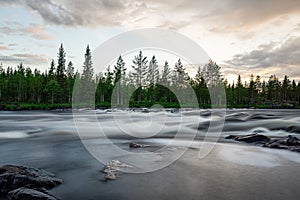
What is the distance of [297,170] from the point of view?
20.8 ft

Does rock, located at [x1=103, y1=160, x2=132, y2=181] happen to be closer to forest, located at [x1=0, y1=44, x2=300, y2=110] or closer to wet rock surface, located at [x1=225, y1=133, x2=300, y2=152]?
wet rock surface, located at [x1=225, y1=133, x2=300, y2=152]

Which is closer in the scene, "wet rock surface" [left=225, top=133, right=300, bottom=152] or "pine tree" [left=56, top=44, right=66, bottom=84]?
"wet rock surface" [left=225, top=133, right=300, bottom=152]

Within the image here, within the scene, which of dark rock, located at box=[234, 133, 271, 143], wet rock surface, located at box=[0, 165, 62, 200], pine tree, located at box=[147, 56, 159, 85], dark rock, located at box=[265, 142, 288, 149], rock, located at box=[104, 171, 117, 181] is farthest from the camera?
pine tree, located at box=[147, 56, 159, 85]

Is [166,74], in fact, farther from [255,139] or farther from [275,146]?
[275,146]

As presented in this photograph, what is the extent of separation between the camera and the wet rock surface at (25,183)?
13.1ft

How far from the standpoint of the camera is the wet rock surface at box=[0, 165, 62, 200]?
399cm

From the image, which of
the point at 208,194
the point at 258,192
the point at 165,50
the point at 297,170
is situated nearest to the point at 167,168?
the point at 208,194

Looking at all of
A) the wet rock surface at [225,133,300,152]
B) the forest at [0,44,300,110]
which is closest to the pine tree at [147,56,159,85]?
the forest at [0,44,300,110]

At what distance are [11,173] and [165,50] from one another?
5.98m

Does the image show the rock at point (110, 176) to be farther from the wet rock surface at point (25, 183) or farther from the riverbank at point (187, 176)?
the wet rock surface at point (25, 183)

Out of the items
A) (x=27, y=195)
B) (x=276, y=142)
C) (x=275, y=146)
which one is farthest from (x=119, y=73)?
(x=27, y=195)

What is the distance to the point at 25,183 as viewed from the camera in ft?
14.8

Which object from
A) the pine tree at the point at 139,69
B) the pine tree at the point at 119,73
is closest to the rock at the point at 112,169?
the pine tree at the point at 119,73

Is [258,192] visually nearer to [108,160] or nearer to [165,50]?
[108,160]
